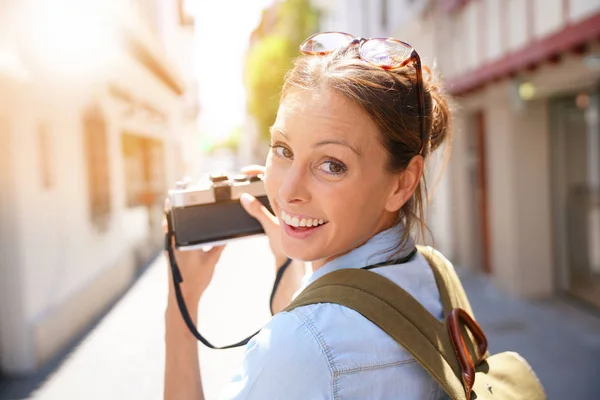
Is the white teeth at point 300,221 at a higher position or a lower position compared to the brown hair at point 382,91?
lower

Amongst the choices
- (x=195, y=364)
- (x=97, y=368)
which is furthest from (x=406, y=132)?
(x=97, y=368)

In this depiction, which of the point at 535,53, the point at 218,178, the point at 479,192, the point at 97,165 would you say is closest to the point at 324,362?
the point at 218,178

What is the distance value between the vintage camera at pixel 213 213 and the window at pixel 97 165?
18.9 ft

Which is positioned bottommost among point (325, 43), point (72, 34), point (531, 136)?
point (531, 136)

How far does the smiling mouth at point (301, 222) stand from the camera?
1135mm

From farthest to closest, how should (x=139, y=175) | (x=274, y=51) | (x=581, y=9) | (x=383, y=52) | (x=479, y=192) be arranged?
(x=274, y=51)
(x=479, y=192)
(x=139, y=175)
(x=581, y=9)
(x=383, y=52)

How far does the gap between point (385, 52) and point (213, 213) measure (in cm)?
49

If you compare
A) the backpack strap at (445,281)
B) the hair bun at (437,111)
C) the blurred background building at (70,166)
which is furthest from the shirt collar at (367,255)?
the blurred background building at (70,166)

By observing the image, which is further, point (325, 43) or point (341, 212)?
point (325, 43)

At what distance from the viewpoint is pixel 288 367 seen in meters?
0.94

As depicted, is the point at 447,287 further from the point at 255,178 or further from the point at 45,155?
the point at 45,155

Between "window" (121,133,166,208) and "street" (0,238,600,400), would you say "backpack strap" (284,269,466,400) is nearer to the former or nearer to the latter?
"street" (0,238,600,400)

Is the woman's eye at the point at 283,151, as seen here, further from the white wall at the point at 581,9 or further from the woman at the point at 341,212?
the white wall at the point at 581,9

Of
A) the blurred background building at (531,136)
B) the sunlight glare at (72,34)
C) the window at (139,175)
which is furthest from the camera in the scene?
the window at (139,175)
